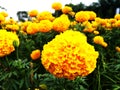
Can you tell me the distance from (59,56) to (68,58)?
0.06m

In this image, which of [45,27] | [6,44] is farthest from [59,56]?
[45,27]

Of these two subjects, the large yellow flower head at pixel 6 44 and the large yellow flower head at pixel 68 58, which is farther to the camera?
the large yellow flower head at pixel 6 44

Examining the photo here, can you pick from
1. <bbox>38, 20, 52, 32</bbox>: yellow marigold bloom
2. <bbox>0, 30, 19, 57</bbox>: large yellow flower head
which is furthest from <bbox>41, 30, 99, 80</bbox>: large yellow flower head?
<bbox>38, 20, 52, 32</bbox>: yellow marigold bloom

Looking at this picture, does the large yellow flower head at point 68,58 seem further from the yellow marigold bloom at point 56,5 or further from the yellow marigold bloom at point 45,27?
the yellow marigold bloom at point 56,5

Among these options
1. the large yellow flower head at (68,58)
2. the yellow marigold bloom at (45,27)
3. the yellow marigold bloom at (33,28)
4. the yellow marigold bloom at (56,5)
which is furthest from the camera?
the yellow marigold bloom at (56,5)

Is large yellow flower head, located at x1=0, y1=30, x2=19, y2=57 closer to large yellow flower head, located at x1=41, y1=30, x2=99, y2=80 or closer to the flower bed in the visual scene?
the flower bed

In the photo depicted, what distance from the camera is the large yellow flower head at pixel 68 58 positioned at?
2361 millimetres

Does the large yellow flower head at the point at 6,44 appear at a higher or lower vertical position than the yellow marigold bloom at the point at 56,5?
lower

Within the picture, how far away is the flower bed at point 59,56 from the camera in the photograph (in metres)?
2.39

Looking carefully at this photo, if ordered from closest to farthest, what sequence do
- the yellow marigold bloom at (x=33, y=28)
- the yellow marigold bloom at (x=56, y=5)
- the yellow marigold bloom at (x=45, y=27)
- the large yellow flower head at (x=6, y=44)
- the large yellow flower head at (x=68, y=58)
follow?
the large yellow flower head at (x=68, y=58)
the large yellow flower head at (x=6, y=44)
the yellow marigold bloom at (x=45, y=27)
the yellow marigold bloom at (x=33, y=28)
the yellow marigold bloom at (x=56, y=5)

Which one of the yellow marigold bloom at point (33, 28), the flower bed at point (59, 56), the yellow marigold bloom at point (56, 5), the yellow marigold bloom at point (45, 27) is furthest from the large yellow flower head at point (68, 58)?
the yellow marigold bloom at point (56, 5)

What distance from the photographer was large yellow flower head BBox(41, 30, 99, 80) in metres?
2.36

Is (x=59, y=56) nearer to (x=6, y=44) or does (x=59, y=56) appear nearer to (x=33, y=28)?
(x=6, y=44)

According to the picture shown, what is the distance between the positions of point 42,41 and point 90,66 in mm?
1420
